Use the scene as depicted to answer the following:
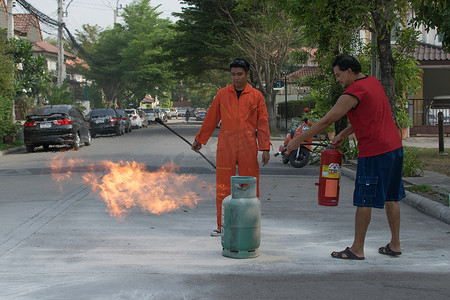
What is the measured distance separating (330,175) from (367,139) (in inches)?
22.5

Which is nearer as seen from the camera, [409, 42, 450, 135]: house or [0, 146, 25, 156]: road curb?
[0, 146, 25, 156]: road curb

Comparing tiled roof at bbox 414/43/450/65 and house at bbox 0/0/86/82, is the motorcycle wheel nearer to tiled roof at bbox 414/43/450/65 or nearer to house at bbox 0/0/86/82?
tiled roof at bbox 414/43/450/65

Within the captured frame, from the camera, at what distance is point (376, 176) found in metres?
5.43

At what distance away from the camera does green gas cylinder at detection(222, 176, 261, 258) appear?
18.1ft

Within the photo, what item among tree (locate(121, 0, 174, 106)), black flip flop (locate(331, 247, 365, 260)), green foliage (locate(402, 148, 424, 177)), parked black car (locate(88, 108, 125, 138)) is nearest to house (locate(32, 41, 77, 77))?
tree (locate(121, 0, 174, 106))

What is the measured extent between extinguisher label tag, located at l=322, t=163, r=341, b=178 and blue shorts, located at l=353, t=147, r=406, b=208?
26cm

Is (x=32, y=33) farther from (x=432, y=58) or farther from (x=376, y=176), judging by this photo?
(x=376, y=176)

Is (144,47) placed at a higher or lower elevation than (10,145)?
higher

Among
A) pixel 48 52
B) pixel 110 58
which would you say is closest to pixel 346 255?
pixel 110 58

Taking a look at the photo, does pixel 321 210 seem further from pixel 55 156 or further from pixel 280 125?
pixel 280 125

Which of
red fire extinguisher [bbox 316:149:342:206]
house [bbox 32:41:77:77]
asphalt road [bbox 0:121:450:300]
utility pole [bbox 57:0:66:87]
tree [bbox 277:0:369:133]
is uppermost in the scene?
house [bbox 32:41:77:77]

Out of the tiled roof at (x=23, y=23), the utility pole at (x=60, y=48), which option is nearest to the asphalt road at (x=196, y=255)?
the utility pole at (x=60, y=48)

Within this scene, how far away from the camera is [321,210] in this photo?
28.0ft

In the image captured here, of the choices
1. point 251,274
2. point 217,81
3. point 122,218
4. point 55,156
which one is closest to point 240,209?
point 251,274
